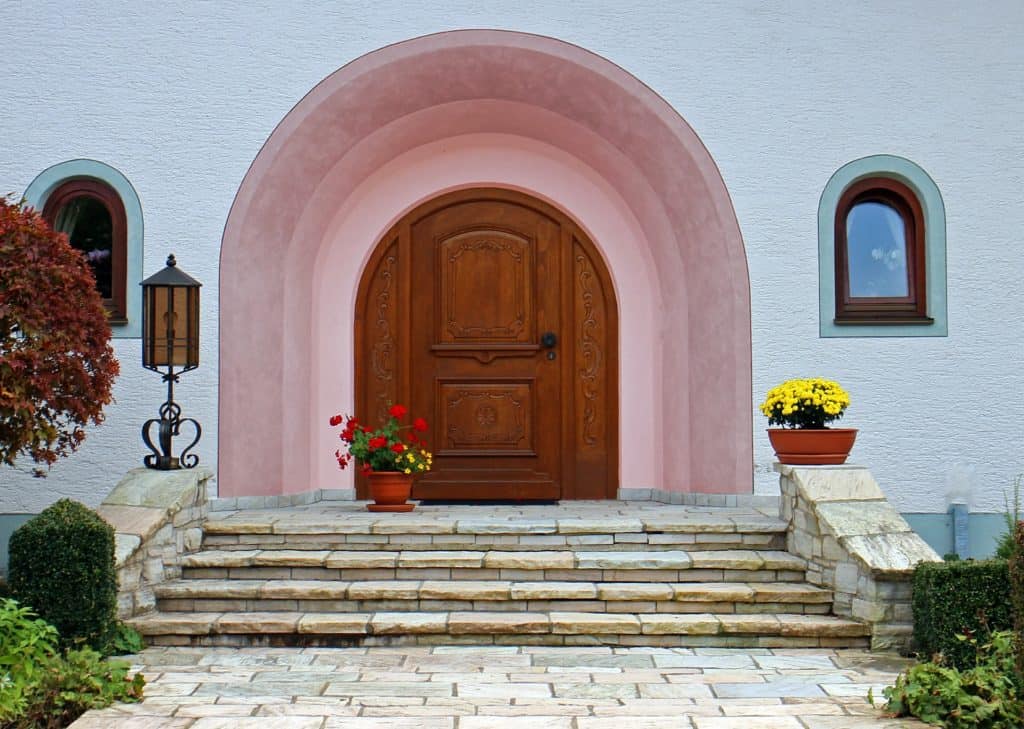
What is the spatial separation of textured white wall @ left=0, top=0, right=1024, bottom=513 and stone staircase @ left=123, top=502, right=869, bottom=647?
1550 millimetres

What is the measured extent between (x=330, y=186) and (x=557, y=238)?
2.00 metres

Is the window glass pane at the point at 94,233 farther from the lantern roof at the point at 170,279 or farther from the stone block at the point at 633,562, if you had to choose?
the stone block at the point at 633,562

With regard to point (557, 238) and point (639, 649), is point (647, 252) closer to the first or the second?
point (557, 238)

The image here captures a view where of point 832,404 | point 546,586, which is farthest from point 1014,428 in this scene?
point 546,586

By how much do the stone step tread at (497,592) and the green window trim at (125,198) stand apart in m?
2.68

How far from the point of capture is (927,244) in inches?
323

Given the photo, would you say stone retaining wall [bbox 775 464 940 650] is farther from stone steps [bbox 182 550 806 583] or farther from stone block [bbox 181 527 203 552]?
stone block [bbox 181 527 203 552]

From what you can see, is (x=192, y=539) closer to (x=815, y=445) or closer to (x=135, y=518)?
(x=135, y=518)

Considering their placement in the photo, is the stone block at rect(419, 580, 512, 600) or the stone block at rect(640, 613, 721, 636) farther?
the stone block at rect(419, 580, 512, 600)

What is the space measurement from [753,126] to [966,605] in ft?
13.7

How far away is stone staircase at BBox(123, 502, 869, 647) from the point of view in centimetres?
608

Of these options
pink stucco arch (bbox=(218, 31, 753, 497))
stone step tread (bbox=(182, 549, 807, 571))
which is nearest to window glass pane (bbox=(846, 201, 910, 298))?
pink stucco arch (bbox=(218, 31, 753, 497))

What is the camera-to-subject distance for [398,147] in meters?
9.00

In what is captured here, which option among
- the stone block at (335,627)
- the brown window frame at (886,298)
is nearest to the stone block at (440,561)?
the stone block at (335,627)
